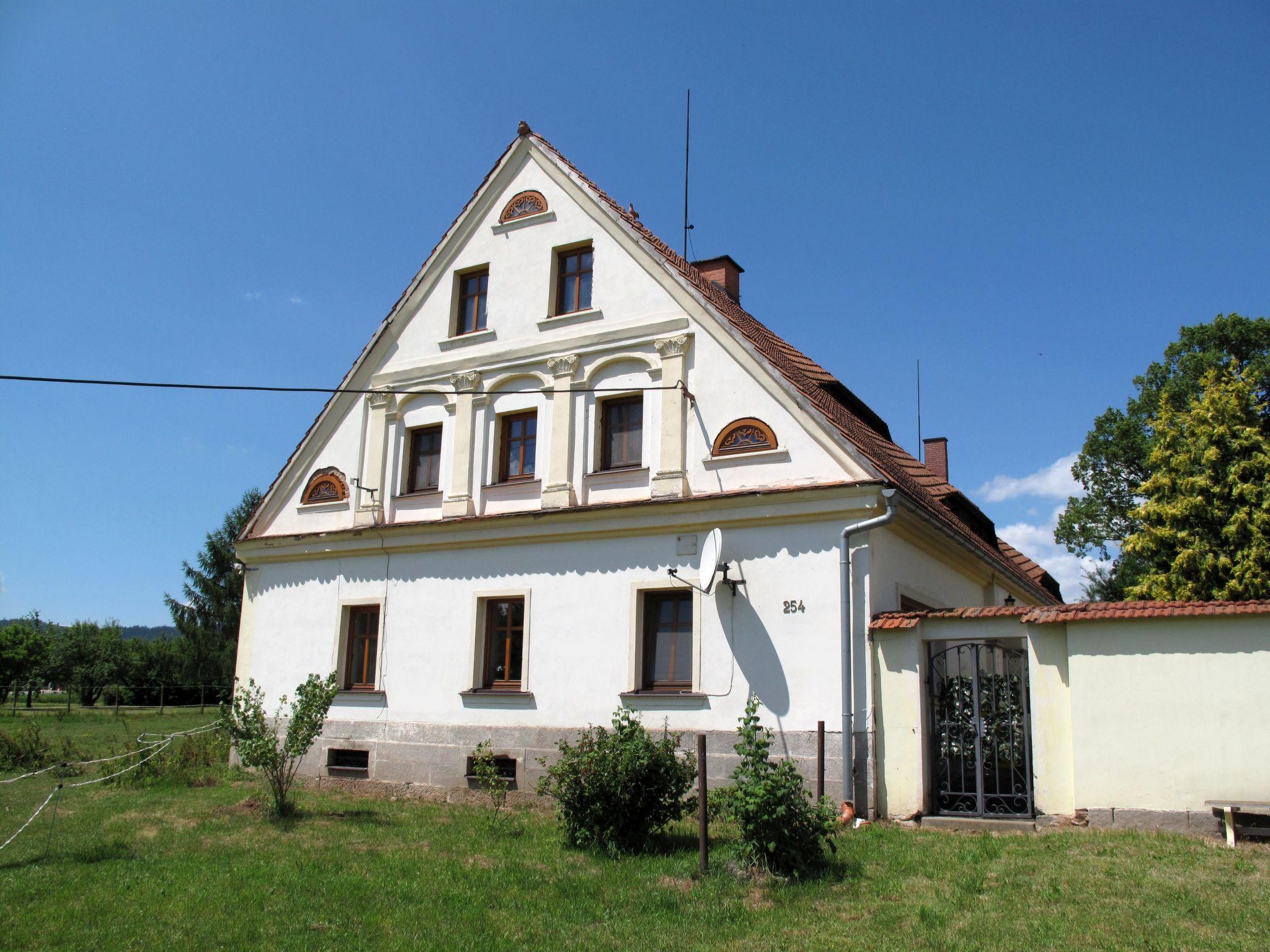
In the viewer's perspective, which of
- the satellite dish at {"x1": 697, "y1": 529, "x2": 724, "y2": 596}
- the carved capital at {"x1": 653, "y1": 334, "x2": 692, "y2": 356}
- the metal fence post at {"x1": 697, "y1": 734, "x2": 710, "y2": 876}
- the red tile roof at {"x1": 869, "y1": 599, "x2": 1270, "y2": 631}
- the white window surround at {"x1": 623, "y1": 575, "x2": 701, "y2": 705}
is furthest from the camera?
the carved capital at {"x1": 653, "y1": 334, "x2": 692, "y2": 356}

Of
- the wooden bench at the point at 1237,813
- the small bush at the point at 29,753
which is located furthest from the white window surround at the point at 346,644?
the wooden bench at the point at 1237,813

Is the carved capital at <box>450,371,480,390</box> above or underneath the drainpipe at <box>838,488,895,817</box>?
above

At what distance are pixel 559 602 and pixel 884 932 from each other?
795cm

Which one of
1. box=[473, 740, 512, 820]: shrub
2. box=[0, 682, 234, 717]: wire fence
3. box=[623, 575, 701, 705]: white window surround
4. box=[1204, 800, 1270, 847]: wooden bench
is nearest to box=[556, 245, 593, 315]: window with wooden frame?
box=[623, 575, 701, 705]: white window surround

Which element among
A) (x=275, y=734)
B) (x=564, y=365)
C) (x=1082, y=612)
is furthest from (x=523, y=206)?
(x=1082, y=612)

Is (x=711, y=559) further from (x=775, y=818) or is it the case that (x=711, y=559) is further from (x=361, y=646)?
(x=361, y=646)

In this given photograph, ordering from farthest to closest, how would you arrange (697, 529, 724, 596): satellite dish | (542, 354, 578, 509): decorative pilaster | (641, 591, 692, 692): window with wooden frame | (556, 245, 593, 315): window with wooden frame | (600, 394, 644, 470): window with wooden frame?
(556, 245, 593, 315): window with wooden frame < (542, 354, 578, 509): decorative pilaster < (600, 394, 644, 470): window with wooden frame < (641, 591, 692, 692): window with wooden frame < (697, 529, 724, 596): satellite dish

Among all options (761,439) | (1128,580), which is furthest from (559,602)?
(1128,580)

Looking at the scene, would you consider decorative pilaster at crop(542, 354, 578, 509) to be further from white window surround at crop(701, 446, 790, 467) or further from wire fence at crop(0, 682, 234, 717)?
wire fence at crop(0, 682, 234, 717)

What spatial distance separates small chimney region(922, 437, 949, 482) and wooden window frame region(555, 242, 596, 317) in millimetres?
15631

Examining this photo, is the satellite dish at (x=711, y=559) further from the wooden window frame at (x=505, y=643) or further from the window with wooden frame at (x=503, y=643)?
the window with wooden frame at (x=503, y=643)

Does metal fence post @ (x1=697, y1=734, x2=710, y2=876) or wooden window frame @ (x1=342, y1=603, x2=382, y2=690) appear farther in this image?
wooden window frame @ (x1=342, y1=603, x2=382, y2=690)

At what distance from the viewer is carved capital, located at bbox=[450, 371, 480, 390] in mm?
16250

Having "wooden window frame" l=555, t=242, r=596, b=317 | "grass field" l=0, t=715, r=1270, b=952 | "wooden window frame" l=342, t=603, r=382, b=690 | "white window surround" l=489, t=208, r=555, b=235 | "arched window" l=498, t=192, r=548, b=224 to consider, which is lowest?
"grass field" l=0, t=715, r=1270, b=952
